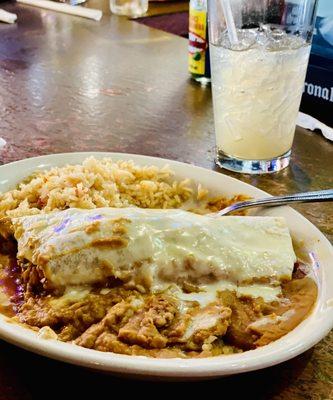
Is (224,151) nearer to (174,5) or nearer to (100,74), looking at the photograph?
(100,74)

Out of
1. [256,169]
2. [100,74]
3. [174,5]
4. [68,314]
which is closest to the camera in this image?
[68,314]

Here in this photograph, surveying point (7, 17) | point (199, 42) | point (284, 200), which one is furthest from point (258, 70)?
point (7, 17)

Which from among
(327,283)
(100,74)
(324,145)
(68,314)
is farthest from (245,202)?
(100,74)

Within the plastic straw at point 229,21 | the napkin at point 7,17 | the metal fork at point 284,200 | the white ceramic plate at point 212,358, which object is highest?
the plastic straw at point 229,21

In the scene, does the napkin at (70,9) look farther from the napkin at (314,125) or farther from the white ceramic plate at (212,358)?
the white ceramic plate at (212,358)

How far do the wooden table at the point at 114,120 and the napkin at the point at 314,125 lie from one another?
2 cm

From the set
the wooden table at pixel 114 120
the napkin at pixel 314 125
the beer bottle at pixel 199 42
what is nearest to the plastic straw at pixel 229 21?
the wooden table at pixel 114 120

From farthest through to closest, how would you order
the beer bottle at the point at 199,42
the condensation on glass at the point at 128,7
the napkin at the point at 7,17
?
1. the condensation on glass at the point at 128,7
2. the napkin at the point at 7,17
3. the beer bottle at the point at 199,42

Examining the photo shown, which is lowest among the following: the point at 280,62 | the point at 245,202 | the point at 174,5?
the point at 174,5

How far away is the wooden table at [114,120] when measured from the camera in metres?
0.73

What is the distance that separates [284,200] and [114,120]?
0.76m

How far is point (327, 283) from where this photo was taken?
83 cm

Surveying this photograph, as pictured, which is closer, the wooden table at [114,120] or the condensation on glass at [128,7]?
the wooden table at [114,120]

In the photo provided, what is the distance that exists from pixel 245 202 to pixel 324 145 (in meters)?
0.58
